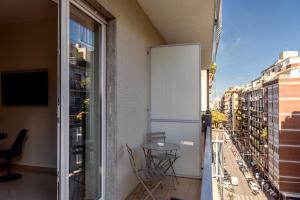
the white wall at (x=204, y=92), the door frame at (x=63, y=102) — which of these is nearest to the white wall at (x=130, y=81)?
the door frame at (x=63, y=102)

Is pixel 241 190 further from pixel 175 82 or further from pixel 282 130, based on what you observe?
pixel 175 82

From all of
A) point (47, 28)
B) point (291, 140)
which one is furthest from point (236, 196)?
point (47, 28)

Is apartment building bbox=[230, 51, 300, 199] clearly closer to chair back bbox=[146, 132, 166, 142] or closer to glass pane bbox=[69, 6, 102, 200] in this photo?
chair back bbox=[146, 132, 166, 142]

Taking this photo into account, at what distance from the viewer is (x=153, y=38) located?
446 centimetres

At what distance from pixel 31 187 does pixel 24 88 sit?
6.68 ft

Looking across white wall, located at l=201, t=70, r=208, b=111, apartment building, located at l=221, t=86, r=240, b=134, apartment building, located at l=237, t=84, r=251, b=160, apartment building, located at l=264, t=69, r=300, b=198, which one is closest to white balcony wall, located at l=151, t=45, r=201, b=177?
white wall, located at l=201, t=70, r=208, b=111

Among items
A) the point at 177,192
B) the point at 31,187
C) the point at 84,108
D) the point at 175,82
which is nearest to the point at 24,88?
the point at 31,187

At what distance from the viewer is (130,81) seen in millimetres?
3098

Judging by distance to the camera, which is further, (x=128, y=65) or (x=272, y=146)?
(x=272, y=146)

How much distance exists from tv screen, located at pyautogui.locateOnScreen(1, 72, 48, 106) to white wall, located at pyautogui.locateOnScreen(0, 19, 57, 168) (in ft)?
0.34

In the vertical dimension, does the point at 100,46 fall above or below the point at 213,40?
below

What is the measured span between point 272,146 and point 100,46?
82.9 ft

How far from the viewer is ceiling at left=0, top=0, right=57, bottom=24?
11.0 feet

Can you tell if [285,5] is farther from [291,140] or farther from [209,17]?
[209,17]
